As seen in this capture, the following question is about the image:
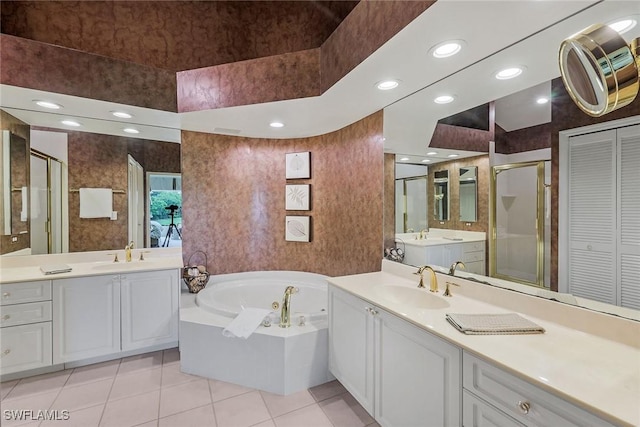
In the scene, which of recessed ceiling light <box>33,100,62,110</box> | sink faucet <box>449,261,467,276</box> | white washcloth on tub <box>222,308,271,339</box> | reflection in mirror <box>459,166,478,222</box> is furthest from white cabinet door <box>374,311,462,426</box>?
recessed ceiling light <box>33,100,62,110</box>

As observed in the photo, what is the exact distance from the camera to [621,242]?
1.20 m

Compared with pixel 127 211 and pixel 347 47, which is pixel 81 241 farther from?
pixel 347 47

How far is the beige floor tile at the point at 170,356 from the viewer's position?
2.61m

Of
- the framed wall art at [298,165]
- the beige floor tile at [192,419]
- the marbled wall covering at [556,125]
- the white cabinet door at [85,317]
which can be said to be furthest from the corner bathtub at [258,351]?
the framed wall art at [298,165]

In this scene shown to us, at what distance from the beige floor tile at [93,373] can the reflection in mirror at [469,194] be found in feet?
9.97

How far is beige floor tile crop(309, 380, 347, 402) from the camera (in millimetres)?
2125

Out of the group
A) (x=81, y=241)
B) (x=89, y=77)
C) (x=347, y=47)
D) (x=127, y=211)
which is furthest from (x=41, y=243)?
(x=347, y=47)

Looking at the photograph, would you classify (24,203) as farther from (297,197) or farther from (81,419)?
(297,197)

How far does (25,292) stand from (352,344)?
256 cm

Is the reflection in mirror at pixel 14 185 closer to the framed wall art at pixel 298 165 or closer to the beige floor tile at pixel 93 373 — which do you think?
the beige floor tile at pixel 93 373

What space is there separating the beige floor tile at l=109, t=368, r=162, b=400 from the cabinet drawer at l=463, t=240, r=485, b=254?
8.21 feet

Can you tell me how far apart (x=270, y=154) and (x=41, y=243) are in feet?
7.81

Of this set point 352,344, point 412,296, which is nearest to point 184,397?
point 352,344

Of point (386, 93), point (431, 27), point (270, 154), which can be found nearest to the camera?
point (431, 27)
